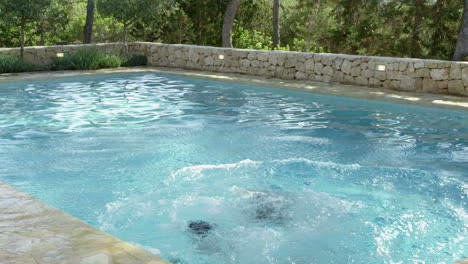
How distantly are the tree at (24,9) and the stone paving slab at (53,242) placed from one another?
39.1 ft

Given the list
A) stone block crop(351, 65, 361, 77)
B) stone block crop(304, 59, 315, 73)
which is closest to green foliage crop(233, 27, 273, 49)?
stone block crop(304, 59, 315, 73)

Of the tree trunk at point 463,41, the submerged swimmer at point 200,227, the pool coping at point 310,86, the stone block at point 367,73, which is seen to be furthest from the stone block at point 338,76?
the submerged swimmer at point 200,227

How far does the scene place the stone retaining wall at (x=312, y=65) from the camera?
11.7 m

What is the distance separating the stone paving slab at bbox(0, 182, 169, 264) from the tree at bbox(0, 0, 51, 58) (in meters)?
11.9

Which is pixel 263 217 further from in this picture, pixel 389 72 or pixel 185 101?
pixel 389 72

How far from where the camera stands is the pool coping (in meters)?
11.0

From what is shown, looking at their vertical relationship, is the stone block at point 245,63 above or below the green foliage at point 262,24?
below

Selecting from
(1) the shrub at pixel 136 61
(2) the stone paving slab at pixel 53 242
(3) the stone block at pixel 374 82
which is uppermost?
(1) the shrub at pixel 136 61

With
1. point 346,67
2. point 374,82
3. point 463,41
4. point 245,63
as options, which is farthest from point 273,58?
point 463,41

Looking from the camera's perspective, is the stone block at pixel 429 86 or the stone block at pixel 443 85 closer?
the stone block at pixel 443 85

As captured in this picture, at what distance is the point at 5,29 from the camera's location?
840 inches

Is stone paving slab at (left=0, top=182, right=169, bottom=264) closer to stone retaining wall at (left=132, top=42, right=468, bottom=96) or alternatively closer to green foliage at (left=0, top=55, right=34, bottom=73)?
stone retaining wall at (left=132, top=42, right=468, bottom=96)

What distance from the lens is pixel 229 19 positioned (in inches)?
861

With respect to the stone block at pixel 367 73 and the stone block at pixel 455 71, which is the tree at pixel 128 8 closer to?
the stone block at pixel 367 73
